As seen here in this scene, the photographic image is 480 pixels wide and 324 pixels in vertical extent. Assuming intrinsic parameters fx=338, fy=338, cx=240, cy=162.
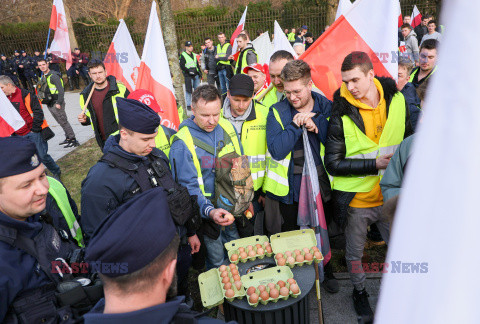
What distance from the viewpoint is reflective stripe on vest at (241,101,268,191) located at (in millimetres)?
3592

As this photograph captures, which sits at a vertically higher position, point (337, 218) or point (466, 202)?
point (466, 202)

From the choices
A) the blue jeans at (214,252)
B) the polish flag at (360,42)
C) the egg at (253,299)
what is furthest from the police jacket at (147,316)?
the polish flag at (360,42)

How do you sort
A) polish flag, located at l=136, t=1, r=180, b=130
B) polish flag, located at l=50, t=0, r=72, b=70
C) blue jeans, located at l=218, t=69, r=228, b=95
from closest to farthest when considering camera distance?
polish flag, located at l=136, t=1, r=180, b=130 < polish flag, located at l=50, t=0, r=72, b=70 < blue jeans, located at l=218, t=69, r=228, b=95

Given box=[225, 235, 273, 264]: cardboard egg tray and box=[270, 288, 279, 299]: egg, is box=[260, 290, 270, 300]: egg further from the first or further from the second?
box=[225, 235, 273, 264]: cardboard egg tray

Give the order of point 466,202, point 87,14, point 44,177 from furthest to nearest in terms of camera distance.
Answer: point 87,14, point 44,177, point 466,202

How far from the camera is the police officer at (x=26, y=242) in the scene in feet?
6.05

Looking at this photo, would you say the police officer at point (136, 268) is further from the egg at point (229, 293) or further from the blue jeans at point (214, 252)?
the blue jeans at point (214, 252)

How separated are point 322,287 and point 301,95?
2134mm

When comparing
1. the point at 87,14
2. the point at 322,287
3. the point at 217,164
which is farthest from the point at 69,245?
the point at 87,14

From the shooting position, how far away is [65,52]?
246 inches

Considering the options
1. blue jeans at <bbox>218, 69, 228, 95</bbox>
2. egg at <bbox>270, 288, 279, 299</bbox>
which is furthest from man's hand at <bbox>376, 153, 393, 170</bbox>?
blue jeans at <bbox>218, 69, 228, 95</bbox>

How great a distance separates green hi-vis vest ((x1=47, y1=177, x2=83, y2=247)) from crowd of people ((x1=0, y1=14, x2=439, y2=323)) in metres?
0.01

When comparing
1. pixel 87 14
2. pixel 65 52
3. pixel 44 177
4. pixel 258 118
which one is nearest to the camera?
pixel 44 177

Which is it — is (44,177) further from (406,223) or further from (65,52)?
(65,52)
